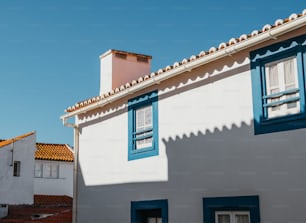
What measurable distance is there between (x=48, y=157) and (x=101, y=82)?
21.3 meters

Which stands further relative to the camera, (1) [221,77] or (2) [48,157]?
(2) [48,157]

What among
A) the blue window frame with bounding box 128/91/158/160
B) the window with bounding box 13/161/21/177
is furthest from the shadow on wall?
the window with bounding box 13/161/21/177

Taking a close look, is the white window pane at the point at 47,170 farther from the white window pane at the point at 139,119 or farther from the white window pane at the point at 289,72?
the white window pane at the point at 289,72

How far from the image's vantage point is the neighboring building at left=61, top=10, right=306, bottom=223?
8.87 meters

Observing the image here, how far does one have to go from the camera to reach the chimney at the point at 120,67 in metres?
15.4

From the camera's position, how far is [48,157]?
36031 millimetres

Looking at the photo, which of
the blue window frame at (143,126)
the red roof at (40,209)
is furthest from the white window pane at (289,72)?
the red roof at (40,209)

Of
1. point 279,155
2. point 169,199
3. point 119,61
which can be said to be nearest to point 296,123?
point 279,155

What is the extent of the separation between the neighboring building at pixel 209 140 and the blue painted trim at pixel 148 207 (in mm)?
22

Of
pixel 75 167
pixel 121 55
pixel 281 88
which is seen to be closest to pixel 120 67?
pixel 121 55

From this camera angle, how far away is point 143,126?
12.6 m

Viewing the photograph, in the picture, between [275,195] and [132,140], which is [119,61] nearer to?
[132,140]

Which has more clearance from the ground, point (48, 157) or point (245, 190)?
point (48, 157)

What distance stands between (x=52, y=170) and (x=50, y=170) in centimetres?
17
